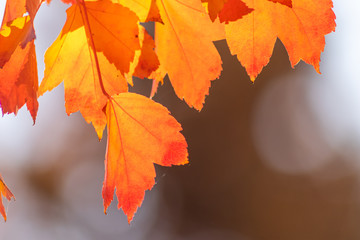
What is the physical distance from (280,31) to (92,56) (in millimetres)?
368

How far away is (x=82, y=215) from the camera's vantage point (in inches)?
424

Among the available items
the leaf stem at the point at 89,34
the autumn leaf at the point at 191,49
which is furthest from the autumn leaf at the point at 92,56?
the autumn leaf at the point at 191,49

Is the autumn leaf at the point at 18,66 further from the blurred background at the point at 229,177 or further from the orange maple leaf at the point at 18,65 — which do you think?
the blurred background at the point at 229,177

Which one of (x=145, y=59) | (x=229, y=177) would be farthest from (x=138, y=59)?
(x=229, y=177)

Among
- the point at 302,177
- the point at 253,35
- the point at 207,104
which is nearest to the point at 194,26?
the point at 253,35

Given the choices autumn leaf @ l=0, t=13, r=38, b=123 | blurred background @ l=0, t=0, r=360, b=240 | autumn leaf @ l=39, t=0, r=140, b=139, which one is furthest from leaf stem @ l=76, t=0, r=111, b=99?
blurred background @ l=0, t=0, r=360, b=240

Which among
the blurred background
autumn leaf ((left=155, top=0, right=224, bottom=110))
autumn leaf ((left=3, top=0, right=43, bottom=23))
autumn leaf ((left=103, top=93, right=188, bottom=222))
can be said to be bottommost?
the blurred background

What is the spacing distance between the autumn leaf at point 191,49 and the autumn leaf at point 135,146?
0.27ft

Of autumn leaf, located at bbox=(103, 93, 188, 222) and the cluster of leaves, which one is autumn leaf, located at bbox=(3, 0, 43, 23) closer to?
the cluster of leaves

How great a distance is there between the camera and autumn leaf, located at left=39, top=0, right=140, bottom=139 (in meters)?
0.75

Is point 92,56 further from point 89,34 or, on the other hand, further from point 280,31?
point 280,31

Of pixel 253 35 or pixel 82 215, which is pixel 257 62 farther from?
pixel 82 215

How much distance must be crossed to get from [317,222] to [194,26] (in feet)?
32.5

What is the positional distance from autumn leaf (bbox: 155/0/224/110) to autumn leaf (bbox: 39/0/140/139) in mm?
119
